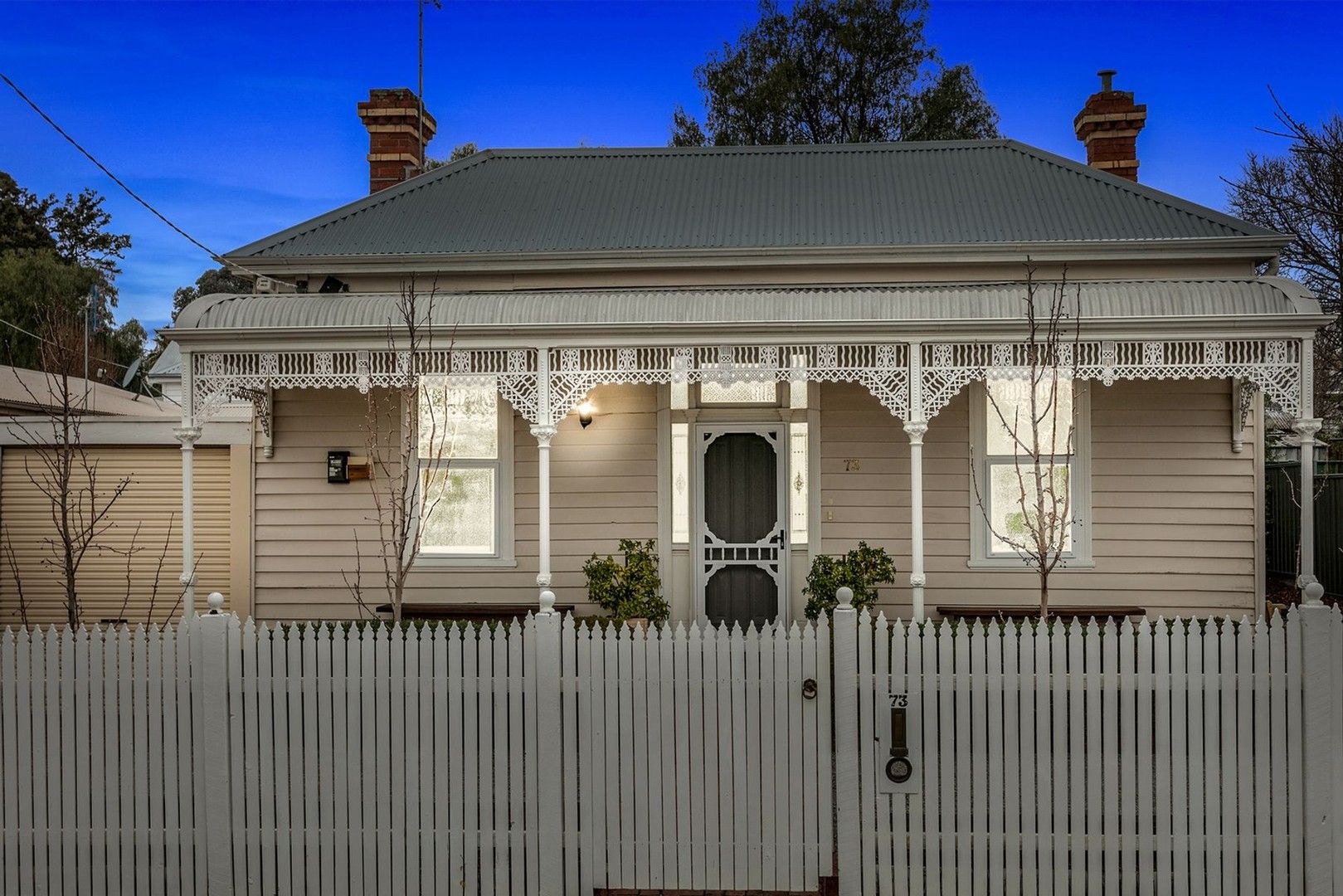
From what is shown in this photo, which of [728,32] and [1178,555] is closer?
[1178,555]

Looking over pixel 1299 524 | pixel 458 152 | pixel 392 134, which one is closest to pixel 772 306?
pixel 392 134

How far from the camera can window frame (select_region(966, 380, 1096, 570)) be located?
9.39 m

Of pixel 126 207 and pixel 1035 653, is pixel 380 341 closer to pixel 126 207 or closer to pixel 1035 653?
pixel 1035 653

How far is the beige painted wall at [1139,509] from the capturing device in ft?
30.7

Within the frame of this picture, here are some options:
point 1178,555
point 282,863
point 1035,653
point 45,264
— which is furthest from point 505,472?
point 45,264

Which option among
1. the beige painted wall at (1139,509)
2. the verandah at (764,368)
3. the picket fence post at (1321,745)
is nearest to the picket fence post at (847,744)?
the picket fence post at (1321,745)

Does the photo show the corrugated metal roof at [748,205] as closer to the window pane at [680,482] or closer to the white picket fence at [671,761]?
the window pane at [680,482]

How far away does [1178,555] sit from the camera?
30.8 ft

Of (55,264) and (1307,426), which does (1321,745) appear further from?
(55,264)

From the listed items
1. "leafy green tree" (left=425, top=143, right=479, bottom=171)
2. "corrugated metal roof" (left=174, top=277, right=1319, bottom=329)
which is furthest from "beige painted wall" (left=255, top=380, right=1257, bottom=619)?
"leafy green tree" (left=425, top=143, right=479, bottom=171)

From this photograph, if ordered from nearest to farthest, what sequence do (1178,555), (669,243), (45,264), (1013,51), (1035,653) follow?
(1035,653), (1178,555), (669,243), (1013,51), (45,264)

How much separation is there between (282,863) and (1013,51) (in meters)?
28.2

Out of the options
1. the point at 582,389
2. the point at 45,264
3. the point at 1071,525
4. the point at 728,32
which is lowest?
the point at 1071,525

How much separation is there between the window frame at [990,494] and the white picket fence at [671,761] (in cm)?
464
